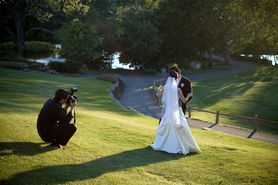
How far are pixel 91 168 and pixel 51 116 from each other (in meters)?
2.10

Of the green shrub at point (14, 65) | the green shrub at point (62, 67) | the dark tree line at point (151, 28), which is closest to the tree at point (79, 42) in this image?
the dark tree line at point (151, 28)

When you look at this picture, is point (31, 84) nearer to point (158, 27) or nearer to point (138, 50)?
point (138, 50)

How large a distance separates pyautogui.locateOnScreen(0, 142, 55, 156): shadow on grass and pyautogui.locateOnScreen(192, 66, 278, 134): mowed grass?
15.6 m

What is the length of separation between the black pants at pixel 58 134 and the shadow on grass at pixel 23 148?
232mm

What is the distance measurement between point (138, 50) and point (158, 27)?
7.08 m

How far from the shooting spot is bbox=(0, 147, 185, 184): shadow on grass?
26.2 feet

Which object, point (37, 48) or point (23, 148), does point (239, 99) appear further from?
point (37, 48)

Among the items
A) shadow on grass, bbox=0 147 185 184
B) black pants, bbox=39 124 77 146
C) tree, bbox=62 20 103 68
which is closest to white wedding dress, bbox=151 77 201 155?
shadow on grass, bbox=0 147 185 184

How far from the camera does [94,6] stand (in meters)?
68.0

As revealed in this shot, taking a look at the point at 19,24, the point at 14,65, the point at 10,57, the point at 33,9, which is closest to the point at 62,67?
the point at 10,57

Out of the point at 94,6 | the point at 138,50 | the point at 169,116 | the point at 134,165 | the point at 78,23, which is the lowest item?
the point at 134,165

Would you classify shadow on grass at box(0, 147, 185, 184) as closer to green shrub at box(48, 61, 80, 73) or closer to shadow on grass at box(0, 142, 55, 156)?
shadow on grass at box(0, 142, 55, 156)

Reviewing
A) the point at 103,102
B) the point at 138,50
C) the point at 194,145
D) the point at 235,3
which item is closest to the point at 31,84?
the point at 103,102

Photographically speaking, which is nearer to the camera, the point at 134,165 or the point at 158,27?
the point at 134,165
